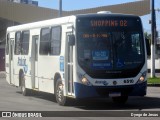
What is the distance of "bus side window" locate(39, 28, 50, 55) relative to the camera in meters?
19.4

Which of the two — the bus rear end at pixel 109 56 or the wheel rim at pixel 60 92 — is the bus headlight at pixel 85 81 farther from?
the wheel rim at pixel 60 92

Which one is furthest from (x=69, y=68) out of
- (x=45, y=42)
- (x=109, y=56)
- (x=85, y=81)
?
(x=45, y=42)

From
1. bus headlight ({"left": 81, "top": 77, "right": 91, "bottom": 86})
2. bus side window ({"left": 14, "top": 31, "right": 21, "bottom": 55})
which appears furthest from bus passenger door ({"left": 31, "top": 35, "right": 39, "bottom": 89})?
bus headlight ({"left": 81, "top": 77, "right": 91, "bottom": 86})

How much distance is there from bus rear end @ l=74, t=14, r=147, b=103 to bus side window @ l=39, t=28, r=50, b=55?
8.93 feet

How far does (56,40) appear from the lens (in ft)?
60.6

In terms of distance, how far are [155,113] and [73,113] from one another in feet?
8.09

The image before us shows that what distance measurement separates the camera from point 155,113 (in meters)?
14.9

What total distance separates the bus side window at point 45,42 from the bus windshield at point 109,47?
2.74 meters

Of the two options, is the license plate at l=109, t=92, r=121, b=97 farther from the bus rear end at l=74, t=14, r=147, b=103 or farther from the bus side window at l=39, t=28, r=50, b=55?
the bus side window at l=39, t=28, r=50, b=55

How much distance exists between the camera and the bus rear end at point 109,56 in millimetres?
16625

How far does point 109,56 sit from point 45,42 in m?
3.65

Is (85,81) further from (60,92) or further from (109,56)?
(60,92)

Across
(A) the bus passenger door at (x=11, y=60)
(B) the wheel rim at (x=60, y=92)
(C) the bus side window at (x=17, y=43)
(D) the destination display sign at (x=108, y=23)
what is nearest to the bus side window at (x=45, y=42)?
→ (B) the wheel rim at (x=60, y=92)

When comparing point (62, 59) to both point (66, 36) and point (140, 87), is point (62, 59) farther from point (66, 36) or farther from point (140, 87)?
point (140, 87)
